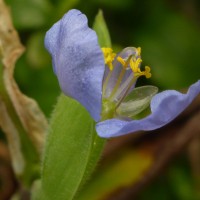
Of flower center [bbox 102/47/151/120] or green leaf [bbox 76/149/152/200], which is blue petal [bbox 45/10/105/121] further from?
green leaf [bbox 76/149/152/200]

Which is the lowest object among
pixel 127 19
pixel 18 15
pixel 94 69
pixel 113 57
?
pixel 127 19

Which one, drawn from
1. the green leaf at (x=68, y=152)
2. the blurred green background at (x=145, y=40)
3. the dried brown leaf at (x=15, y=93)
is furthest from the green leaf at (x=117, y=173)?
the green leaf at (x=68, y=152)

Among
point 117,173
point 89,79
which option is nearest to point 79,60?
point 89,79

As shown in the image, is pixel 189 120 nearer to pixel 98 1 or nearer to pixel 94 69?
pixel 98 1

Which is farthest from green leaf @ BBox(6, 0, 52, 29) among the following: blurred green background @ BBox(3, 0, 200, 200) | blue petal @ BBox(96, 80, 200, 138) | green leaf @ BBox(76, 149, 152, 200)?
blue petal @ BBox(96, 80, 200, 138)

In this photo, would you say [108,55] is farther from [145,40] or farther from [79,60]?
[145,40]

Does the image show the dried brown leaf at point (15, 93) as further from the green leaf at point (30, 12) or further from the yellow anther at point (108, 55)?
the green leaf at point (30, 12)

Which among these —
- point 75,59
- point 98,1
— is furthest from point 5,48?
point 98,1
